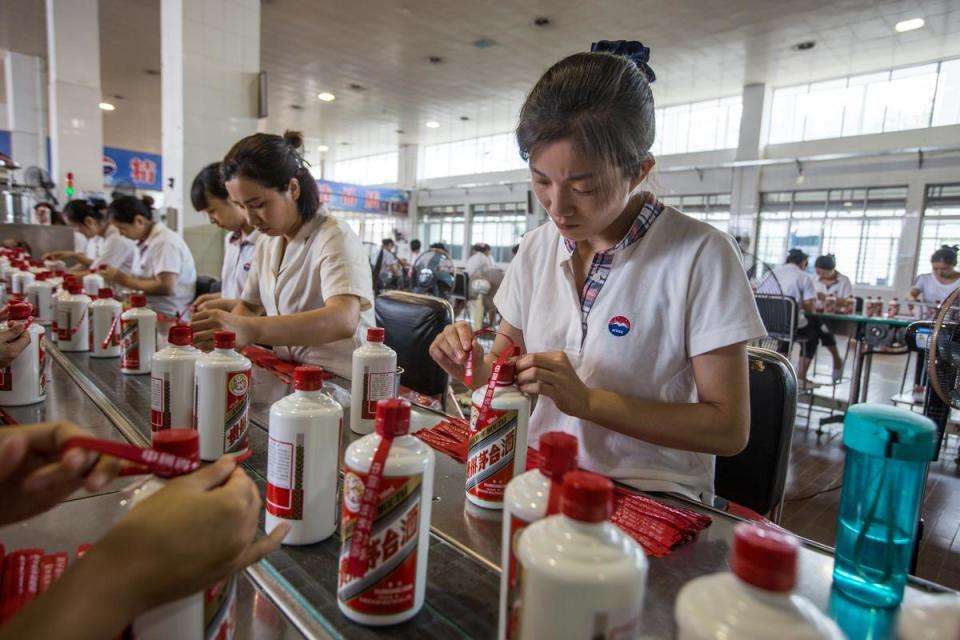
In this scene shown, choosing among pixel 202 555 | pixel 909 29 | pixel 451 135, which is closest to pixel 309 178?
pixel 202 555

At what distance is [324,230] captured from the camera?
6.33 feet

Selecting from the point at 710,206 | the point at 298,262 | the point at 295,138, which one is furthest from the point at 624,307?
the point at 710,206

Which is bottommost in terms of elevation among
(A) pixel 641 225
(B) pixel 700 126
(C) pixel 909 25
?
(A) pixel 641 225

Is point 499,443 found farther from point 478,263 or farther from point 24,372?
point 478,263

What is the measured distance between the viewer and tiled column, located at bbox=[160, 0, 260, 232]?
4.15 metres

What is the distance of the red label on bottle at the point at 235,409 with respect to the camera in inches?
37.3

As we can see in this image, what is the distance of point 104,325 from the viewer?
1.77m

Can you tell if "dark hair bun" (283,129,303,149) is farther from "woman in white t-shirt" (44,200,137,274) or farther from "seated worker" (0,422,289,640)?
"woman in white t-shirt" (44,200,137,274)

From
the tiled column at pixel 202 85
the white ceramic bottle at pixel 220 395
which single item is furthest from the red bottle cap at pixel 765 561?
the tiled column at pixel 202 85

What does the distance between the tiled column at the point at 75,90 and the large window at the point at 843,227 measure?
33.1 feet

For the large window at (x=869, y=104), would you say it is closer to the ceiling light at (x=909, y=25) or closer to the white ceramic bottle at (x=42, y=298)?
the ceiling light at (x=909, y=25)

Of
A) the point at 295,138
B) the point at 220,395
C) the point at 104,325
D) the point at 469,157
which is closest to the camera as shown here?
the point at 220,395

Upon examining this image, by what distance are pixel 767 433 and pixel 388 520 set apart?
1.00 metres

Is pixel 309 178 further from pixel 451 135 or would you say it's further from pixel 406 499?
pixel 451 135
